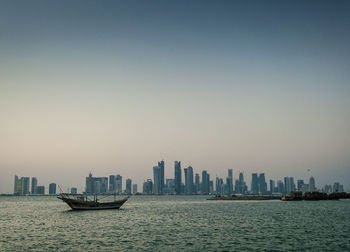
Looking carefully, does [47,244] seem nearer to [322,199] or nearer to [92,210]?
[92,210]

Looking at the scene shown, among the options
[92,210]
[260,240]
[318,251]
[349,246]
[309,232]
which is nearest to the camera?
[318,251]

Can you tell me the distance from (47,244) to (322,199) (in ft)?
624

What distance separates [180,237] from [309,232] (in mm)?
22049

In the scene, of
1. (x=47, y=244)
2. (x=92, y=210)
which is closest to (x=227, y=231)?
(x=47, y=244)

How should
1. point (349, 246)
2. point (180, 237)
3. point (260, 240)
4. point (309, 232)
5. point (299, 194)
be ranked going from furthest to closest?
1. point (299, 194)
2. point (309, 232)
3. point (180, 237)
4. point (260, 240)
5. point (349, 246)

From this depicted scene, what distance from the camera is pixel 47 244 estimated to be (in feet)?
140

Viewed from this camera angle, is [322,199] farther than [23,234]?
Yes

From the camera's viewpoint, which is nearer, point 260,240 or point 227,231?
point 260,240

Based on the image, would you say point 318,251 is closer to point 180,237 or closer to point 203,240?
point 203,240

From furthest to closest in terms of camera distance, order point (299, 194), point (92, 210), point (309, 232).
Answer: point (299, 194) < point (92, 210) < point (309, 232)

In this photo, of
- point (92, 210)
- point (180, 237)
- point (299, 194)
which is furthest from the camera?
point (299, 194)

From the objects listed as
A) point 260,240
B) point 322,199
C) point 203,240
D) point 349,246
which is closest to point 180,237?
point 203,240

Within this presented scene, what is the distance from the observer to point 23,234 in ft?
173

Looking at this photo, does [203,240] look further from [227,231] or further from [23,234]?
[23,234]
